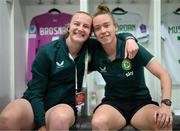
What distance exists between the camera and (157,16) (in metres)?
2.31

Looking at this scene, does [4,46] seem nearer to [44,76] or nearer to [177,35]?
[44,76]

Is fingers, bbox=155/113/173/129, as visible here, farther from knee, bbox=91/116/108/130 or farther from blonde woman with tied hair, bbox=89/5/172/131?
knee, bbox=91/116/108/130

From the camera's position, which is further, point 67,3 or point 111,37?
point 67,3

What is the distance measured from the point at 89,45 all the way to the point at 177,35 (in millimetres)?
1054

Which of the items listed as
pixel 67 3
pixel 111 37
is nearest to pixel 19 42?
pixel 67 3

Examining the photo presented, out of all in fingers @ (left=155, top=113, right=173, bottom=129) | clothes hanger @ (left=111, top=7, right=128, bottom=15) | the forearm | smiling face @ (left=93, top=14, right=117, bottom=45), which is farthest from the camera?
clothes hanger @ (left=111, top=7, right=128, bottom=15)

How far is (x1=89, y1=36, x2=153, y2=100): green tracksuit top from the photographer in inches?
73.2

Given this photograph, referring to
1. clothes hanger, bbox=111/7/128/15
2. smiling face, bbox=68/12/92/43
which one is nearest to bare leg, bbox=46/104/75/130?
smiling face, bbox=68/12/92/43

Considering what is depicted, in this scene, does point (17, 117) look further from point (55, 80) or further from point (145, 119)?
point (145, 119)

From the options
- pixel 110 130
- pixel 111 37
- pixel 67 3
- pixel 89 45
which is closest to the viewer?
pixel 110 130

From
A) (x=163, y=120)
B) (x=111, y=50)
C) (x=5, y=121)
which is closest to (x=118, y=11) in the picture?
(x=111, y=50)

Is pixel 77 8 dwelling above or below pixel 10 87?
above

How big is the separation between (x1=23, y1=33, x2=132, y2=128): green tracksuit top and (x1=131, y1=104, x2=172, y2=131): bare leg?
400mm

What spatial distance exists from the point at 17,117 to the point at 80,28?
0.63 m
